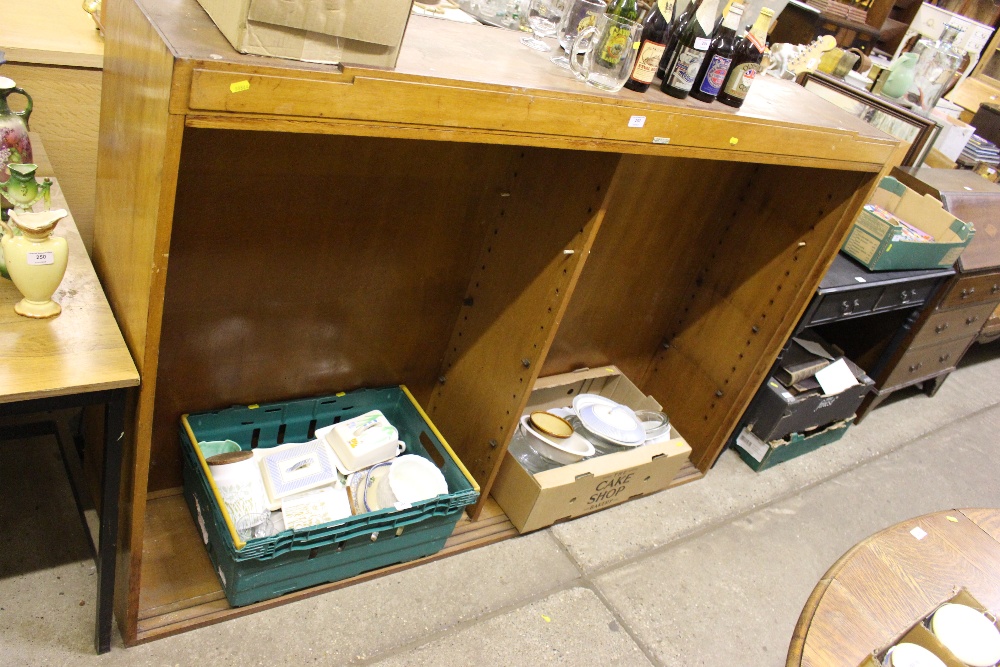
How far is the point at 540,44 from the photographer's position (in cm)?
163

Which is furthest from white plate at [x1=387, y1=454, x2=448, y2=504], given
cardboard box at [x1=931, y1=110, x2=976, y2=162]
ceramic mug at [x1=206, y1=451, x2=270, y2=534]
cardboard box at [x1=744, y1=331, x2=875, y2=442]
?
cardboard box at [x1=931, y1=110, x2=976, y2=162]

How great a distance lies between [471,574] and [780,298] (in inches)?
51.2

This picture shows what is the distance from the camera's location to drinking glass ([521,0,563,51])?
1.73 meters

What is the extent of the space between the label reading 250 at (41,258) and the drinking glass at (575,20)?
40.3 inches

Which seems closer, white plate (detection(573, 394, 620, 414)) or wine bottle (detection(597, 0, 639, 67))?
wine bottle (detection(597, 0, 639, 67))

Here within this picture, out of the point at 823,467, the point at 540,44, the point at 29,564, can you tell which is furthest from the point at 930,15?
the point at 29,564

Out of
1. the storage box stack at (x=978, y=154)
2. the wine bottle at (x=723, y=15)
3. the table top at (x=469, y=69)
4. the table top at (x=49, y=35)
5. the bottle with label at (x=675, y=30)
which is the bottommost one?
the table top at (x=49, y=35)

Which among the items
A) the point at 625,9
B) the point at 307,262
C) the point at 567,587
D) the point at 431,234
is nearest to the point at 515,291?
the point at 431,234

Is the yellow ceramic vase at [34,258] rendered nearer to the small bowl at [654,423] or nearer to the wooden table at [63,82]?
the wooden table at [63,82]

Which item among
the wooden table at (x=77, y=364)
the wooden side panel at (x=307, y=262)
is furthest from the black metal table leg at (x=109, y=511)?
the wooden side panel at (x=307, y=262)

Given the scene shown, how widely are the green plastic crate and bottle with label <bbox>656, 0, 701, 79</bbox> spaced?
1.12m

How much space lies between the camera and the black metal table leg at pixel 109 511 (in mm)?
1216

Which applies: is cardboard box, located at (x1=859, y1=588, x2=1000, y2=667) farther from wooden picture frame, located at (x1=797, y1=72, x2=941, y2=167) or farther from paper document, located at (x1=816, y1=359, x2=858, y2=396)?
wooden picture frame, located at (x1=797, y1=72, x2=941, y2=167)

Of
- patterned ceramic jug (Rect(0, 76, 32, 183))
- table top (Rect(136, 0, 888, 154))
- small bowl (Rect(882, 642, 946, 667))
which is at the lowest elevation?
small bowl (Rect(882, 642, 946, 667))
